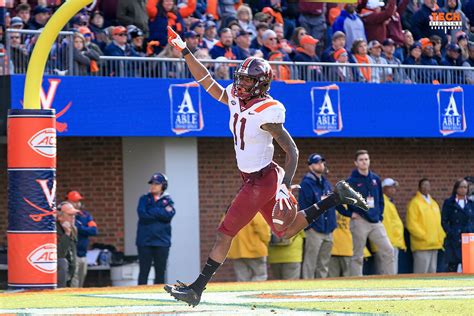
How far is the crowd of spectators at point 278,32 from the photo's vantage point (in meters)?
18.9

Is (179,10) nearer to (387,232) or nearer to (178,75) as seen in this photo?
(178,75)

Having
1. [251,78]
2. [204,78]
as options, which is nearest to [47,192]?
[204,78]

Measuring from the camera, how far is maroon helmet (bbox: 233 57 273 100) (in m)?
10.5

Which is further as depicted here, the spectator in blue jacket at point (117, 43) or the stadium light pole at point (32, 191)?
the spectator in blue jacket at point (117, 43)

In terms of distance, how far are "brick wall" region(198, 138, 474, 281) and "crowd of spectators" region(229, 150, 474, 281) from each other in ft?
4.73

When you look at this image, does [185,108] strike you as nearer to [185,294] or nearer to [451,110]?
[451,110]

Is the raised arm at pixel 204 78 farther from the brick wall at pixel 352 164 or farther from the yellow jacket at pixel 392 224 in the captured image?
the brick wall at pixel 352 164

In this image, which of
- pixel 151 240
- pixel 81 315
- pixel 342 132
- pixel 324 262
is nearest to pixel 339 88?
pixel 342 132

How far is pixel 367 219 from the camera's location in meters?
18.7

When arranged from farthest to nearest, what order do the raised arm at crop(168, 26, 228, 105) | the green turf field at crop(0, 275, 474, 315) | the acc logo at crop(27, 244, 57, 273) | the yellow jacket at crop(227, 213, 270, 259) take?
the yellow jacket at crop(227, 213, 270, 259), the acc logo at crop(27, 244, 57, 273), the raised arm at crop(168, 26, 228, 105), the green turf field at crop(0, 275, 474, 315)

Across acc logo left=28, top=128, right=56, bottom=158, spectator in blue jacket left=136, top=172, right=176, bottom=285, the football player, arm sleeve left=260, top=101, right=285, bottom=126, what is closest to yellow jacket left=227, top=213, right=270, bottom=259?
spectator in blue jacket left=136, top=172, right=176, bottom=285

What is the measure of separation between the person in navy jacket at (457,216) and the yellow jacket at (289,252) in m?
3.24

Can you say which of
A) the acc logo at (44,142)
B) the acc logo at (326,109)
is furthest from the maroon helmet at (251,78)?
the acc logo at (326,109)

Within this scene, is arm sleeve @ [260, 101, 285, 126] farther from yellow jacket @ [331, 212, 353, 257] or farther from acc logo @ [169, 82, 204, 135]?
acc logo @ [169, 82, 204, 135]
